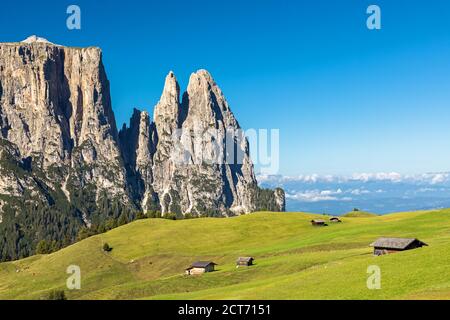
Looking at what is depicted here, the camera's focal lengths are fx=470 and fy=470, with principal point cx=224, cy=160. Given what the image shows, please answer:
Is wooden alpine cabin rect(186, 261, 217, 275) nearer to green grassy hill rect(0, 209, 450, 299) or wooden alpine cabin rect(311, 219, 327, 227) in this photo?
green grassy hill rect(0, 209, 450, 299)

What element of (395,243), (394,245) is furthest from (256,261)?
(394,245)

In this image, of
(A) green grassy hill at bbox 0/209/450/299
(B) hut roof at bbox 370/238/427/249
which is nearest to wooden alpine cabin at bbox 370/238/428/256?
(B) hut roof at bbox 370/238/427/249

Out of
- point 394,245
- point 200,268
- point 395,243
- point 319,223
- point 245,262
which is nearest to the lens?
point 394,245

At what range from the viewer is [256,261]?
296 feet

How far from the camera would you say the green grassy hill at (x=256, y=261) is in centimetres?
4612

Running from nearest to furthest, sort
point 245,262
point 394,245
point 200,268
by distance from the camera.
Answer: point 394,245 < point 245,262 < point 200,268

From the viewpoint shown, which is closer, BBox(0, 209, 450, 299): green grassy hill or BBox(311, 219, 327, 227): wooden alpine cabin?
BBox(0, 209, 450, 299): green grassy hill

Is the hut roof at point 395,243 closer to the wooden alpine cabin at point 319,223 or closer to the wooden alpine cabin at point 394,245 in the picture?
the wooden alpine cabin at point 394,245

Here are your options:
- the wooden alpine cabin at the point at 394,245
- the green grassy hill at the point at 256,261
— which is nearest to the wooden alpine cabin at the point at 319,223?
the green grassy hill at the point at 256,261

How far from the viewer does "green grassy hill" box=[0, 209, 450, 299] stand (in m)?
46.1

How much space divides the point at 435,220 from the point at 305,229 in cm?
3627

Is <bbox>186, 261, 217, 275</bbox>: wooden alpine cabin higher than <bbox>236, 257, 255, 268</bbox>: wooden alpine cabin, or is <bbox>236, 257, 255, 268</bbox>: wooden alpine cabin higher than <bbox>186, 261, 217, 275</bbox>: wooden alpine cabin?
<bbox>236, 257, 255, 268</bbox>: wooden alpine cabin

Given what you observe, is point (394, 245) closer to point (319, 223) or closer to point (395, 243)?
point (395, 243)
